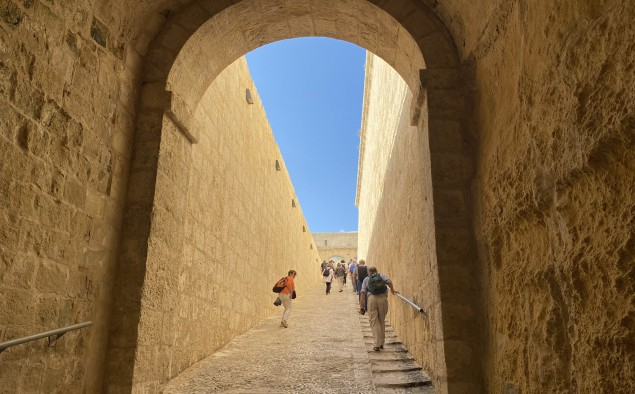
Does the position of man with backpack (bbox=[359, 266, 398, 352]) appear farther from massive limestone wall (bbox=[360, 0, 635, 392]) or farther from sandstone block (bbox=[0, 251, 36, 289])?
sandstone block (bbox=[0, 251, 36, 289])

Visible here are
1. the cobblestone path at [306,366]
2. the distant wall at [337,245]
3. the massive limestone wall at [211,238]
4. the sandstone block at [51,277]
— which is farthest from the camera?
the distant wall at [337,245]

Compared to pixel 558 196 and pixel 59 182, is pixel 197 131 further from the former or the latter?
pixel 558 196

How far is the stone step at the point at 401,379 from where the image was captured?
4.29 m

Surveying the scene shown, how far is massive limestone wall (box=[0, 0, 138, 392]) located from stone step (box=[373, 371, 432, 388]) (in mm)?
2554

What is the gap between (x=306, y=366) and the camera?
17.0 feet

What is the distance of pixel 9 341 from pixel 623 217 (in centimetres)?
271

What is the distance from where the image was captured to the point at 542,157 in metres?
2.24

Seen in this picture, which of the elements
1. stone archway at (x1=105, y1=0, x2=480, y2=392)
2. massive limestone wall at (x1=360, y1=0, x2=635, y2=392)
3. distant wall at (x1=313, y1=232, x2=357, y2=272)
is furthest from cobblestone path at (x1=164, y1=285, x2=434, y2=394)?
distant wall at (x1=313, y1=232, x2=357, y2=272)

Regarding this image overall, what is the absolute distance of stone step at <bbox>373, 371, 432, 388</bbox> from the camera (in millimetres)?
4285

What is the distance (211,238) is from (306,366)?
208cm

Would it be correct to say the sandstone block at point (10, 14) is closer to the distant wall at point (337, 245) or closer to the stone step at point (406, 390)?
the stone step at point (406, 390)

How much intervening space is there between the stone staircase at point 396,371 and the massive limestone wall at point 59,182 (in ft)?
8.40

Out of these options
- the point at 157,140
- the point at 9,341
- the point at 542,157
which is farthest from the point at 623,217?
the point at 157,140

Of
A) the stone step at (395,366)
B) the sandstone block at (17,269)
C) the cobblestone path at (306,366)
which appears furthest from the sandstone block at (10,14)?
the stone step at (395,366)
